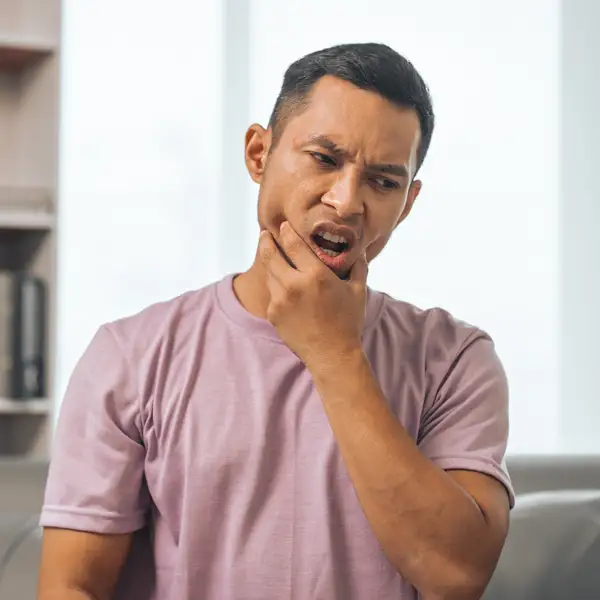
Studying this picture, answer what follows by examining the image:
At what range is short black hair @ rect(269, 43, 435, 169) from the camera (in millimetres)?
1214

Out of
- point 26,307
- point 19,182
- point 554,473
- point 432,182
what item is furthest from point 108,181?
point 554,473

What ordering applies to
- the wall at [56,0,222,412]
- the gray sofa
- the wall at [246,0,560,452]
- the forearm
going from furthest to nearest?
the wall at [246,0,560,452] → the wall at [56,0,222,412] → the gray sofa → the forearm

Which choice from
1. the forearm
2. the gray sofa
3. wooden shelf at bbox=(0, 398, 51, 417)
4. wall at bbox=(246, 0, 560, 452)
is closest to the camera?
the forearm

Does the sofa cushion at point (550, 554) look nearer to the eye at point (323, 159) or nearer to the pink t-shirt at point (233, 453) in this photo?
the pink t-shirt at point (233, 453)

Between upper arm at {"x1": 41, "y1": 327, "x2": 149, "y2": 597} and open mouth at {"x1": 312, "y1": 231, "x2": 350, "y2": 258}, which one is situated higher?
open mouth at {"x1": 312, "y1": 231, "x2": 350, "y2": 258}

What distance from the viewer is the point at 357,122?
1197 mm

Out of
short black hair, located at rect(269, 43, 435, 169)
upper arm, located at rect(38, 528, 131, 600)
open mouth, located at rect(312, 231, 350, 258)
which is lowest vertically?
upper arm, located at rect(38, 528, 131, 600)

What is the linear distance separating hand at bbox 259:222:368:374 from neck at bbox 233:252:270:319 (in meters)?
0.09

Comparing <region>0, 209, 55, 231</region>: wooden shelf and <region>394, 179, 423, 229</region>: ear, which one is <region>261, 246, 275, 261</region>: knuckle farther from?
<region>0, 209, 55, 231</region>: wooden shelf

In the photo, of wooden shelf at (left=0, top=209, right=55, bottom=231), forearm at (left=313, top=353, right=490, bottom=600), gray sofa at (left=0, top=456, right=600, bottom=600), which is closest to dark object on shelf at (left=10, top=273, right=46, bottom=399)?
wooden shelf at (left=0, top=209, right=55, bottom=231)

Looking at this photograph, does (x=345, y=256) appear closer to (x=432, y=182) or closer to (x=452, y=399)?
(x=452, y=399)

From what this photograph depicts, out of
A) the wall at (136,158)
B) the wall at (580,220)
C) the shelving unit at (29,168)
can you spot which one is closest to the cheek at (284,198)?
the shelving unit at (29,168)

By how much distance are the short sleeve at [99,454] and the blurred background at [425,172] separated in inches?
81.8

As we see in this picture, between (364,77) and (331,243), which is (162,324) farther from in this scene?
(364,77)
